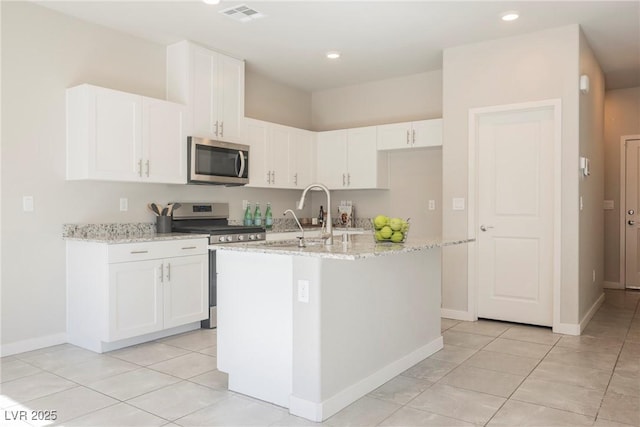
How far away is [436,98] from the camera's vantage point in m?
5.51

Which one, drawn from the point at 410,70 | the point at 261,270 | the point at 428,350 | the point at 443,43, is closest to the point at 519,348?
the point at 428,350

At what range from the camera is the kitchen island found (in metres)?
2.50

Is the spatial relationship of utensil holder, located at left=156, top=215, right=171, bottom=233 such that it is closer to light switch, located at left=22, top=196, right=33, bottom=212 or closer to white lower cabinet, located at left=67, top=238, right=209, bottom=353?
white lower cabinet, located at left=67, top=238, right=209, bottom=353

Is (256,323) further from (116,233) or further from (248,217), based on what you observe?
(248,217)

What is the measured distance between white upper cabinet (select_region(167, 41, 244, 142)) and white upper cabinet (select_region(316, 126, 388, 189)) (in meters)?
1.33

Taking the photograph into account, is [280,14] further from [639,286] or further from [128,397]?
[639,286]

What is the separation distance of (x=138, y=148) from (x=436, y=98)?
3284mm

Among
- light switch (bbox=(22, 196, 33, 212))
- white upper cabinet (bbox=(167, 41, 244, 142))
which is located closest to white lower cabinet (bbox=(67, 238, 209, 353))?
light switch (bbox=(22, 196, 33, 212))

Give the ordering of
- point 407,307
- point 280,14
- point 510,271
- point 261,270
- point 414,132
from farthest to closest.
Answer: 1. point 414,132
2. point 510,271
3. point 280,14
4. point 407,307
5. point 261,270

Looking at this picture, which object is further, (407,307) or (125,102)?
(125,102)

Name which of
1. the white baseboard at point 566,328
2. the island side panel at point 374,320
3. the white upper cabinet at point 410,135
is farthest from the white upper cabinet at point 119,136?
the white baseboard at point 566,328

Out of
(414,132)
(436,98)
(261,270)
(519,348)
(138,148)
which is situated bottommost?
(519,348)

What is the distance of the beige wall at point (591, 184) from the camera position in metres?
4.36

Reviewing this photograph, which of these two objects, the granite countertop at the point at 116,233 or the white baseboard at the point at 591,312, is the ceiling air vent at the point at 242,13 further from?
the white baseboard at the point at 591,312
